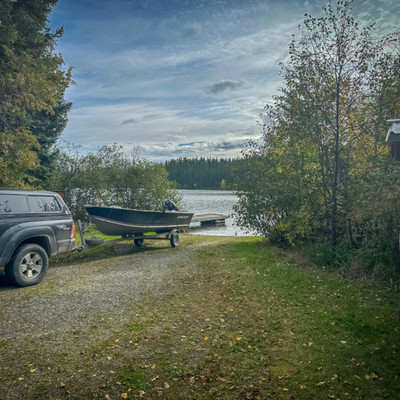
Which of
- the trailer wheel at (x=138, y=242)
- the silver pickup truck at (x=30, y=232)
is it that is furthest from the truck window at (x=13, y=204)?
the trailer wheel at (x=138, y=242)

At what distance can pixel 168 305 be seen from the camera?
245 inches

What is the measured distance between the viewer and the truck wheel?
691 cm

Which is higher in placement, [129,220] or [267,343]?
[129,220]

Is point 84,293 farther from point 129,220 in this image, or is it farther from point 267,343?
point 129,220

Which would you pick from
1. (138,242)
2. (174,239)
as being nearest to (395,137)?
(174,239)

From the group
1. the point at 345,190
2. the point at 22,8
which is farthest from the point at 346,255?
the point at 22,8

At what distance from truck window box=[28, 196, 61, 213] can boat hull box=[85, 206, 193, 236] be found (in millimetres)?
2507

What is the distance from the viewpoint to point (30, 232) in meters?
7.06

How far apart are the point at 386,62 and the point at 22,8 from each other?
609 inches

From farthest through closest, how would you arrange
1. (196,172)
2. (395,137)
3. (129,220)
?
(196,172)
(129,220)
(395,137)

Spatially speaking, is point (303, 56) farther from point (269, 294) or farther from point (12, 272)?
point (12, 272)

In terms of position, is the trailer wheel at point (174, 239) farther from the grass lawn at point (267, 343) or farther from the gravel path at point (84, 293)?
the grass lawn at point (267, 343)

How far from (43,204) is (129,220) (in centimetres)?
378

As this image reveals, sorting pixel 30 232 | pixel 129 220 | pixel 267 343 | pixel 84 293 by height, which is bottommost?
pixel 267 343
